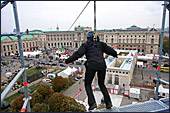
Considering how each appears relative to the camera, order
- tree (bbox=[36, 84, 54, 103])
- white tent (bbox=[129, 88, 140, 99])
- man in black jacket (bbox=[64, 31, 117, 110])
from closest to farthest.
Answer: man in black jacket (bbox=[64, 31, 117, 110])
tree (bbox=[36, 84, 54, 103])
white tent (bbox=[129, 88, 140, 99])

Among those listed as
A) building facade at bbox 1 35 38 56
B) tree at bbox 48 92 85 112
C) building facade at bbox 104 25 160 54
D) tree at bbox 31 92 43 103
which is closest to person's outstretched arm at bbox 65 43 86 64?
tree at bbox 48 92 85 112

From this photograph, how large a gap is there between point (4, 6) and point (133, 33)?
4440cm

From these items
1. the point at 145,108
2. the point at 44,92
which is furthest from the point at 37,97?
the point at 145,108

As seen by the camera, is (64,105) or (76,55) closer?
(76,55)

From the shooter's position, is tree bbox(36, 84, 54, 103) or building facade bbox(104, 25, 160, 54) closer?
tree bbox(36, 84, 54, 103)

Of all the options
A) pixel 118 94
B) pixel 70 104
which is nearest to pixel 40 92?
pixel 70 104

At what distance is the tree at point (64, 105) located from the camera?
390 inches

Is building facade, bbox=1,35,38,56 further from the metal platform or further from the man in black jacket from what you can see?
the metal platform

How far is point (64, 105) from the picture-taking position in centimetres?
1025

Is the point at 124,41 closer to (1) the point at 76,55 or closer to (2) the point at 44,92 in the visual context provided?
(2) the point at 44,92

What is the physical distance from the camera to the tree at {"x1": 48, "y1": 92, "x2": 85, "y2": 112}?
9914 mm

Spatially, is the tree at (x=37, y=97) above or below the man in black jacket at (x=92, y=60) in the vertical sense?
below

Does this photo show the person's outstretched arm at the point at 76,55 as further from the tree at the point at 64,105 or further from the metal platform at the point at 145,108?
the tree at the point at 64,105

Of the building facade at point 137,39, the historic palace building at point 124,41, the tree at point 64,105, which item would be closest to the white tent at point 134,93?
the tree at point 64,105
